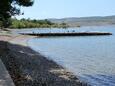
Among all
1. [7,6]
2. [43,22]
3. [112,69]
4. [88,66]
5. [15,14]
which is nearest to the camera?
[112,69]

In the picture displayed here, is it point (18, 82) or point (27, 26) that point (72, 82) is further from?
point (27, 26)

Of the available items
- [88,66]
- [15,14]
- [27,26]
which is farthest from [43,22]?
[88,66]

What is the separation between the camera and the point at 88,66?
2688 centimetres

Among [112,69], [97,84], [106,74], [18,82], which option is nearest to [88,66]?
[112,69]

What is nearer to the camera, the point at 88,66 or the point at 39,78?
the point at 39,78

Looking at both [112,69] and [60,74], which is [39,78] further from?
[112,69]

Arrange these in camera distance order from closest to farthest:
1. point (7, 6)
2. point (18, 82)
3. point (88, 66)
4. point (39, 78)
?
point (18, 82), point (39, 78), point (88, 66), point (7, 6)

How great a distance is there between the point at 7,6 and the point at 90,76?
60.8 ft

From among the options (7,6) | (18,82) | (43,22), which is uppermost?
(7,6)

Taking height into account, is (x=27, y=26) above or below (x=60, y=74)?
below

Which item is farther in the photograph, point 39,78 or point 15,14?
point 15,14

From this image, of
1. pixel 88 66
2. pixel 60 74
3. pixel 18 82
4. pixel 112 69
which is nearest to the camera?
pixel 18 82

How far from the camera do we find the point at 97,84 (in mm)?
18844

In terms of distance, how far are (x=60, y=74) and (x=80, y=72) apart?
2725 millimetres
